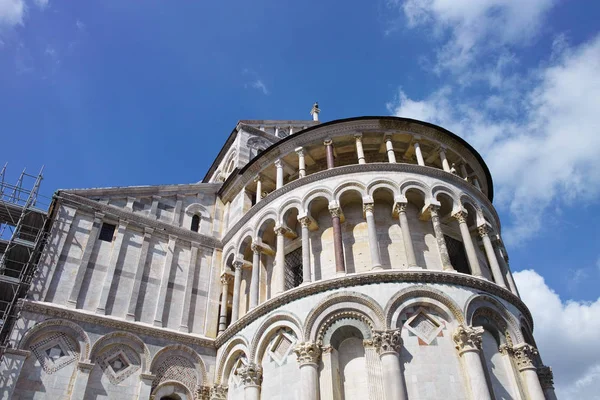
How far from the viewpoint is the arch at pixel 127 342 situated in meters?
14.6

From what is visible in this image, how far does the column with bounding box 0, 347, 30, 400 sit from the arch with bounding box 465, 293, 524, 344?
1268 centimetres

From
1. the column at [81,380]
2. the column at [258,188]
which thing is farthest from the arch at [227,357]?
the column at [258,188]

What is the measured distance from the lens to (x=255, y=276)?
16.0m

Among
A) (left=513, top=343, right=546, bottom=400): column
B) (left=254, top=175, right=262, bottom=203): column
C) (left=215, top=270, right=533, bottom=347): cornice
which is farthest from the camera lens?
(left=254, top=175, right=262, bottom=203): column

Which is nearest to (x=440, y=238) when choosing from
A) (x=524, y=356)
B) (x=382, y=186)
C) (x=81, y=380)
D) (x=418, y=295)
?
(x=418, y=295)

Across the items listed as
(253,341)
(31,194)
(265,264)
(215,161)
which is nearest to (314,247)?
(265,264)

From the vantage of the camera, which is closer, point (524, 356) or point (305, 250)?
point (524, 356)

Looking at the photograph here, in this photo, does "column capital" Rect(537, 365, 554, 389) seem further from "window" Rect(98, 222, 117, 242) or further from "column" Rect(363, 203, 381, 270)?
"window" Rect(98, 222, 117, 242)

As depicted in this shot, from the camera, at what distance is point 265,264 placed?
1702cm

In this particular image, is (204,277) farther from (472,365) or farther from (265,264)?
(472,365)

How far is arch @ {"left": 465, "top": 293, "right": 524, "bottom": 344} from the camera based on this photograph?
1306 cm

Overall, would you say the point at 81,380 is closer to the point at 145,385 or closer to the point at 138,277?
the point at 145,385

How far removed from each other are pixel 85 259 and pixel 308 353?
842 centimetres

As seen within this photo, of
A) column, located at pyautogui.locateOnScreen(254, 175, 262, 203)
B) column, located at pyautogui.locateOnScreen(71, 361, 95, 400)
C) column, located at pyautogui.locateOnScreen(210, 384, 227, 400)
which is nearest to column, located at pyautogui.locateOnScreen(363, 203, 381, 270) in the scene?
column, located at pyautogui.locateOnScreen(254, 175, 262, 203)
